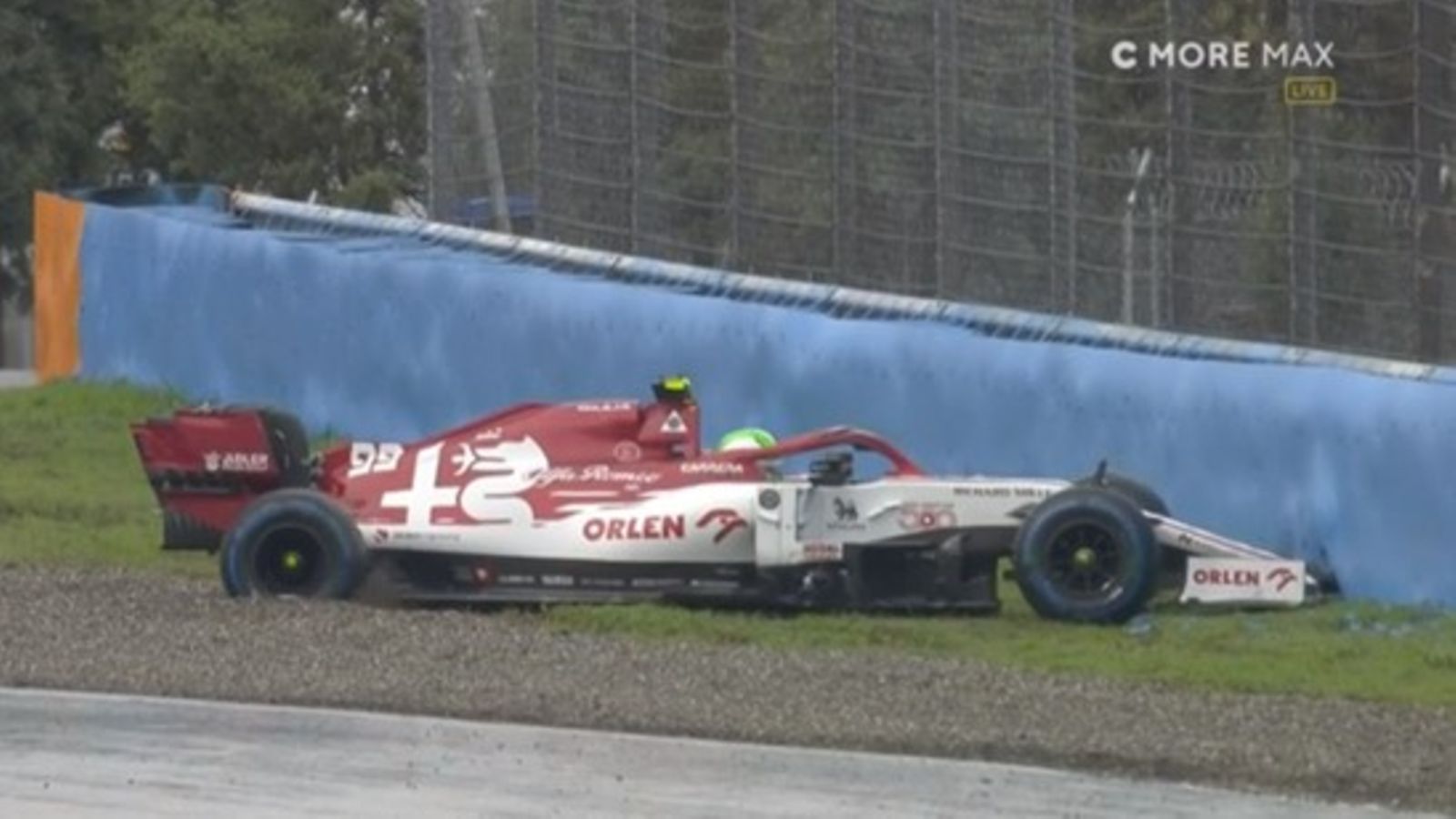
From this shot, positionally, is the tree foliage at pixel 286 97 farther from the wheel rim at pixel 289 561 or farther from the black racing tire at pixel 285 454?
the wheel rim at pixel 289 561

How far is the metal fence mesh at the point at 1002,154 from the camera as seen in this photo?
66.9 ft

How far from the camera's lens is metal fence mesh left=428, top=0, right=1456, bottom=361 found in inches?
803

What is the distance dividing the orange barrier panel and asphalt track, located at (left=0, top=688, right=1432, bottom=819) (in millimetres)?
12450

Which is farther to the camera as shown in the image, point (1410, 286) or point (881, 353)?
point (1410, 286)

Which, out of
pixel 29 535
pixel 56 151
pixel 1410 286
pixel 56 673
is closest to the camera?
pixel 56 673

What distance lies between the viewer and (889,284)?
22.1m

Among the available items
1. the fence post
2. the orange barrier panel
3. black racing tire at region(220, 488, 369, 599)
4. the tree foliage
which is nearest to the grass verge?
black racing tire at region(220, 488, 369, 599)

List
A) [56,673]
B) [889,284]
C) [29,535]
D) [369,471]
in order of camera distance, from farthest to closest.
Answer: [889,284]
[29,535]
[369,471]
[56,673]

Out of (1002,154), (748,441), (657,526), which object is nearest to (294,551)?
(657,526)

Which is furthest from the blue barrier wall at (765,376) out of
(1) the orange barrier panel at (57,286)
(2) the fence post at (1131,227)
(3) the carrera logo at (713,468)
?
(2) the fence post at (1131,227)

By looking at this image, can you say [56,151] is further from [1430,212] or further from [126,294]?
[1430,212]

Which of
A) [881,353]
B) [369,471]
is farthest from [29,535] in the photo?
[881,353]

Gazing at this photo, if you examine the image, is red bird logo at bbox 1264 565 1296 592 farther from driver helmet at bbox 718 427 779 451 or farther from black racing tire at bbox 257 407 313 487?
black racing tire at bbox 257 407 313 487

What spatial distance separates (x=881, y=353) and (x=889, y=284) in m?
3.73
